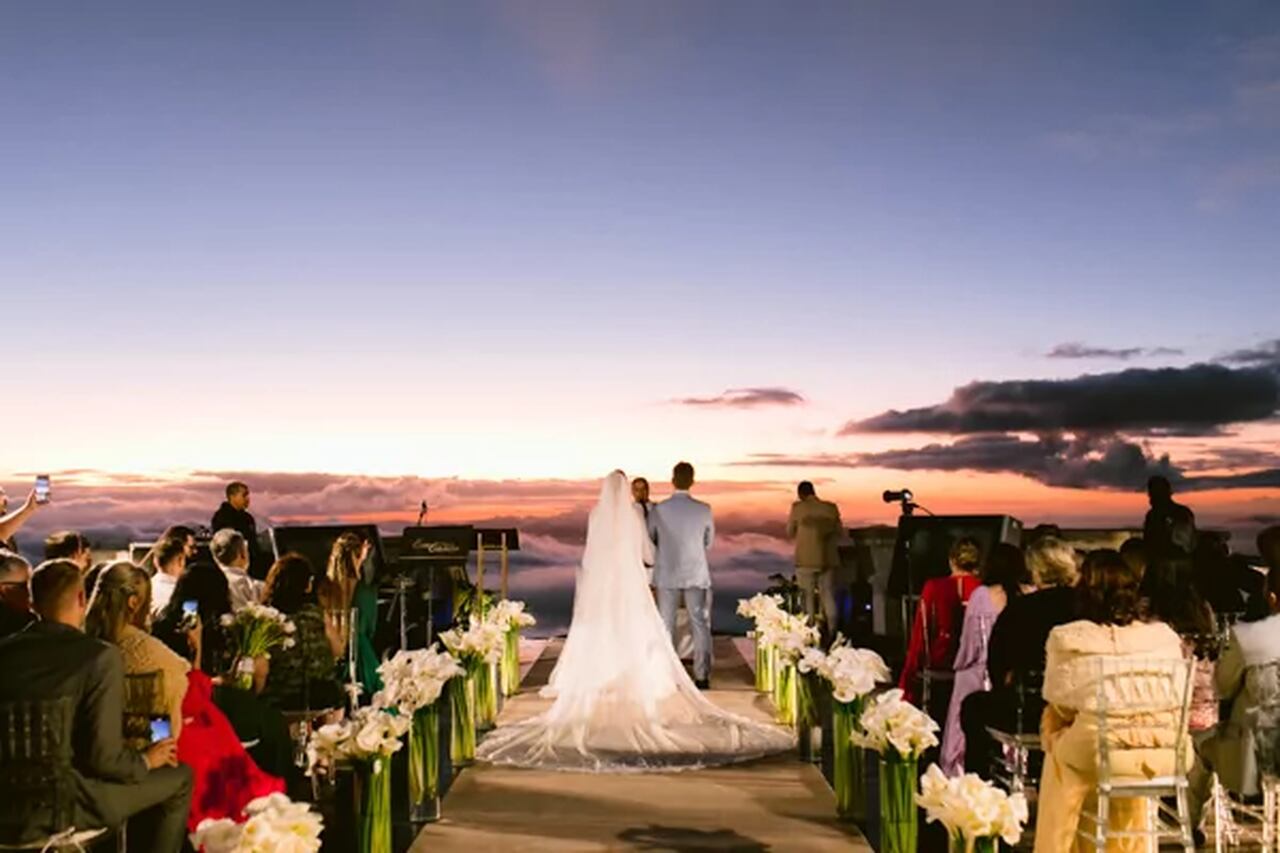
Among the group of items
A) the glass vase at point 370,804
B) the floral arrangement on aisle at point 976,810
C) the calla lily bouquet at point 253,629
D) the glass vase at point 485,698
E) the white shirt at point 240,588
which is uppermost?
the white shirt at point 240,588

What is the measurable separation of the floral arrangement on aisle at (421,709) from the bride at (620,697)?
5.27 feet

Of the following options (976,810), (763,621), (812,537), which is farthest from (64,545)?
(812,537)

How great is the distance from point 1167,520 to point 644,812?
496 centimetres

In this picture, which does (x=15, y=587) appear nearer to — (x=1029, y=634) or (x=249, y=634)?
(x=249, y=634)

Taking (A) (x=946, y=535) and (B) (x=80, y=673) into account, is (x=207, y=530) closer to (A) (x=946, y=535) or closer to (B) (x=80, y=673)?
(A) (x=946, y=535)

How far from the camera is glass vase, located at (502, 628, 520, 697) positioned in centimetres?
1327

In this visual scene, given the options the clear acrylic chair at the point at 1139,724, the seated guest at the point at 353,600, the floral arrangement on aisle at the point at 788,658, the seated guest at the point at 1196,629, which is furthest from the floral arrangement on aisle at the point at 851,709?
the seated guest at the point at 353,600

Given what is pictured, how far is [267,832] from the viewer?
12.9ft

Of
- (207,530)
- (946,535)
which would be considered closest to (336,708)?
(207,530)

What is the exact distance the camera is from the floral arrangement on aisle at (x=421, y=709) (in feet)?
24.5

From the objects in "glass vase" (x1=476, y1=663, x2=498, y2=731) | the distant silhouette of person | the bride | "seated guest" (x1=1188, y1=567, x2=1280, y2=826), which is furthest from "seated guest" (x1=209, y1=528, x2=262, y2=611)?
the distant silhouette of person

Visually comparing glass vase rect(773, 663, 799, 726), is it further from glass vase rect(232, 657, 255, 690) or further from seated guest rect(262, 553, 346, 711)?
glass vase rect(232, 657, 255, 690)

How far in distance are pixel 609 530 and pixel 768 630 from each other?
1.64 meters

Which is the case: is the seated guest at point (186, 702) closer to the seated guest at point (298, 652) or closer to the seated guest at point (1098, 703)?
the seated guest at point (298, 652)
